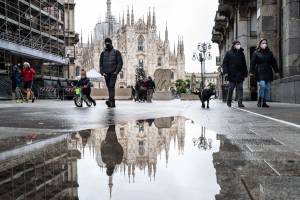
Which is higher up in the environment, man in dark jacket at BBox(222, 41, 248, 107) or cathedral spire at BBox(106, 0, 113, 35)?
cathedral spire at BBox(106, 0, 113, 35)

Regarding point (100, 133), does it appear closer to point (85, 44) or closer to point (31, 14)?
point (31, 14)

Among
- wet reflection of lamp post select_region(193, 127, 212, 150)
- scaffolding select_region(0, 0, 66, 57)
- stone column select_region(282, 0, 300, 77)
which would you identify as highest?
scaffolding select_region(0, 0, 66, 57)

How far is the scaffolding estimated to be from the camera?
3269 cm

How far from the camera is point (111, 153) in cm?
356

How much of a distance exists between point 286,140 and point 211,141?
794 millimetres

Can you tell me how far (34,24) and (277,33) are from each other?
27703mm

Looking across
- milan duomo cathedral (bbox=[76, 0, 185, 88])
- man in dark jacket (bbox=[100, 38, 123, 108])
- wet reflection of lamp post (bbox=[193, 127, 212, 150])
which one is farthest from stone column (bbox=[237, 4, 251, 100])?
milan duomo cathedral (bbox=[76, 0, 185, 88])

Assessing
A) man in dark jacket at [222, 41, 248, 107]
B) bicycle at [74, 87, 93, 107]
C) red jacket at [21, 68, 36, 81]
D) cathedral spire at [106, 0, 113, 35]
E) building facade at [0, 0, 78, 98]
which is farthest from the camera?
cathedral spire at [106, 0, 113, 35]

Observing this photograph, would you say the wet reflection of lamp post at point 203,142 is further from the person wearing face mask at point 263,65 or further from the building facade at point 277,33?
the building facade at point 277,33

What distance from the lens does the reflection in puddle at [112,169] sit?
2.18m

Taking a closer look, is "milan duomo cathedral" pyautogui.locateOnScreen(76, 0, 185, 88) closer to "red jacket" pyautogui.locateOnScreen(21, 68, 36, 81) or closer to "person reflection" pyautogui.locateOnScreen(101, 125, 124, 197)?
"red jacket" pyautogui.locateOnScreen(21, 68, 36, 81)

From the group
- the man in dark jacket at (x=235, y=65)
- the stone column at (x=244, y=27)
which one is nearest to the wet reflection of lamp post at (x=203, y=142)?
the man in dark jacket at (x=235, y=65)

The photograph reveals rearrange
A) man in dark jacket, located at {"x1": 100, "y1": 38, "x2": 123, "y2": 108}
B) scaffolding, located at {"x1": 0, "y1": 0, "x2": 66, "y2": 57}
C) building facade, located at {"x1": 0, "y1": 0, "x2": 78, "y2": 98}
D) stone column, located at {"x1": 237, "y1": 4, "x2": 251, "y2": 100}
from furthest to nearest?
scaffolding, located at {"x1": 0, "y1": 0, "x2": 66, "y2": 57}, building facade, located at {"x1": 0, "y1": 0, "x2": 78, "y2": 98}, stone column, located at {"x1": 237, "y1": 4, "x2": 251, "y2": 100}, man in dark jacket, located at {"x1": 100, "y1": 38, "x2": 123, "y2": 108}

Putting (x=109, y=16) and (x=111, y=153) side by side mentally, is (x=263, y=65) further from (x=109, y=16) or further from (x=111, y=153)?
(x=109, y=16)
